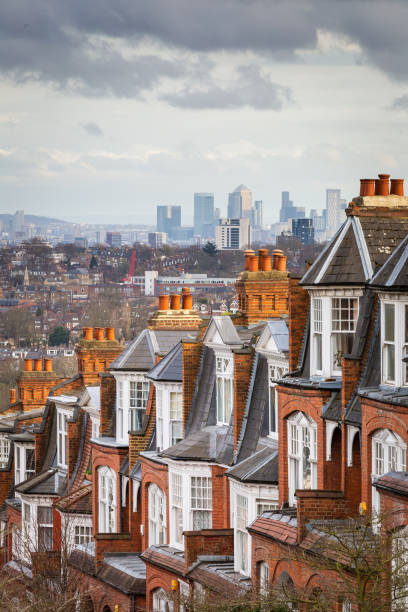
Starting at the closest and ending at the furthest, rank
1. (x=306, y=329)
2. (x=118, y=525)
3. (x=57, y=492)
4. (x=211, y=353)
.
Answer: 1. (x=306, y=329)
2. (x=211, y=353)
3. (x=118, y=525)
4. (x=57, y=492)

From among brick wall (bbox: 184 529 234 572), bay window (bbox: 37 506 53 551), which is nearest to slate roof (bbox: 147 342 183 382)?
brick wall (bbox: 184 529 234 572)

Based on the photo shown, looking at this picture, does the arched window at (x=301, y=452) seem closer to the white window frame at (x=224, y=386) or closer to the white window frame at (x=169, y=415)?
the white window frame at (x=224, y=386)

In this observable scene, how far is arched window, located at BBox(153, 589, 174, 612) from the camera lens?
4478 centimetres

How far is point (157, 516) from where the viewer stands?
47.5 metres

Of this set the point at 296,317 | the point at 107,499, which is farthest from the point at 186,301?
the point at 296,317

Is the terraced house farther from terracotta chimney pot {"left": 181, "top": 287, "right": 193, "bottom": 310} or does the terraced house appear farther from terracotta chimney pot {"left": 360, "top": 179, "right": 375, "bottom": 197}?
terracotta chimney pot {"left": 181, "top": 287, "right": 193, "bottom": 310}

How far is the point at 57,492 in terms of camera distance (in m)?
59.8

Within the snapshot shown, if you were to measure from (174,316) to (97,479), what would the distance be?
5966 mm

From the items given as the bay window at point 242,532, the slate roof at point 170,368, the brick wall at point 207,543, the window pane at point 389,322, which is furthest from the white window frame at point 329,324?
the slate roof at point 170,368

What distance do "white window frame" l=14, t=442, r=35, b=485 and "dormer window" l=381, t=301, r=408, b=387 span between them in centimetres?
3147

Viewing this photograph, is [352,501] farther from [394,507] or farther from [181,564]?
[181,564]

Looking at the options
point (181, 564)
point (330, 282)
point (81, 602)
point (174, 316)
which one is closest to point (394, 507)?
point (330, 282)

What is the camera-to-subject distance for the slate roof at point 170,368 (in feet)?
158

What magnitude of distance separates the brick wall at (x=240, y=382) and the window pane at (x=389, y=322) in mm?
8596
